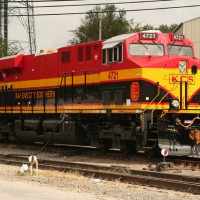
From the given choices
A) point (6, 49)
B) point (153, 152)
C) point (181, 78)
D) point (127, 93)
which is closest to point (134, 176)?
point (153, 152)

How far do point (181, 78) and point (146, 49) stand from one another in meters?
1.56

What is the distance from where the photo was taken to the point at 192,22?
4762 centimetres

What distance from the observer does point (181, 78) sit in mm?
16891

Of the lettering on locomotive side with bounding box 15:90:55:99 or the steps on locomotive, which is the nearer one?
the steps on locomotive

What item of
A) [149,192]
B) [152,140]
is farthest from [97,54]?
[149,192]

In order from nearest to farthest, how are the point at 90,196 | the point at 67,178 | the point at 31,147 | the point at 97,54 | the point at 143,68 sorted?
1. the point at 90,196
2. the point at 67,178
3. the point at 143,68
4. the point at 97,54
5. the point at 31,147

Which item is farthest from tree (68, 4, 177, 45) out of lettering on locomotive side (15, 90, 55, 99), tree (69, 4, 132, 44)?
lettering on locomotive side (15, 90, 55, 99)

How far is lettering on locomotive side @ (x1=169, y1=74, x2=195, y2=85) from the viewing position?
16766 millimetres

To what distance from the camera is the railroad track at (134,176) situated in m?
11.6

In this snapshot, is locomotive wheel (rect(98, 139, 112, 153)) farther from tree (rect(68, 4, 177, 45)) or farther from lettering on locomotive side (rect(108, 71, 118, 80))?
tree (rect(68, 4, 177, 45))

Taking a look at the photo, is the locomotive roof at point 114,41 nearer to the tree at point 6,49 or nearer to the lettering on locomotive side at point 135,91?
the lettering on locomotive side at point 135,91

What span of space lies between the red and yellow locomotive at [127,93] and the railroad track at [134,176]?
2.23 metres

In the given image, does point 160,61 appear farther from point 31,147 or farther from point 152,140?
point 31,147

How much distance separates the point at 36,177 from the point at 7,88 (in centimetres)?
1191
